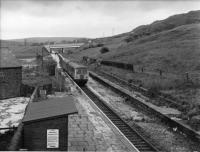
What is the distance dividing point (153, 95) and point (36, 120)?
54.4 ft

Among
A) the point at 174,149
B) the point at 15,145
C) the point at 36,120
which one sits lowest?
the point at 174,149

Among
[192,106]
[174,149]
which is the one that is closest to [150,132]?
[174,149]

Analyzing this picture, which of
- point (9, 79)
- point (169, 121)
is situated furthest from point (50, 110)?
point (9, 79)

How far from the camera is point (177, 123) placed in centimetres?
1664

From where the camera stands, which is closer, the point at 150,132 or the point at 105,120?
the point at 150,132

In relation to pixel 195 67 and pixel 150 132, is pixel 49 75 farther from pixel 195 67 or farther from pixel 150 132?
pixel 150 132

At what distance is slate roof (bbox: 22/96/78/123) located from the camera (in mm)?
9438

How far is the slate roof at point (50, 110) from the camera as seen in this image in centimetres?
944

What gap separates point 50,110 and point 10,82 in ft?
68.1

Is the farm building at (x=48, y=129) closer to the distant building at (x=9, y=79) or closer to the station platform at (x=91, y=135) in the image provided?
the station platform at (x=91, y=135)

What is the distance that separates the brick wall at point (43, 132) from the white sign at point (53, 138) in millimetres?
90

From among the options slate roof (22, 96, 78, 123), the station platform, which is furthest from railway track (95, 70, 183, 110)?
slate roof (22, 96, 78, 123)

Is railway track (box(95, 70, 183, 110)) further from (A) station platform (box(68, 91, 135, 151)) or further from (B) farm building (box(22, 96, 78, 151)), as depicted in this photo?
(B) farm building (box(22, 96, 78, 151))

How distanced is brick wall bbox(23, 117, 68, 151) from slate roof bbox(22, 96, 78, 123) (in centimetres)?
15
